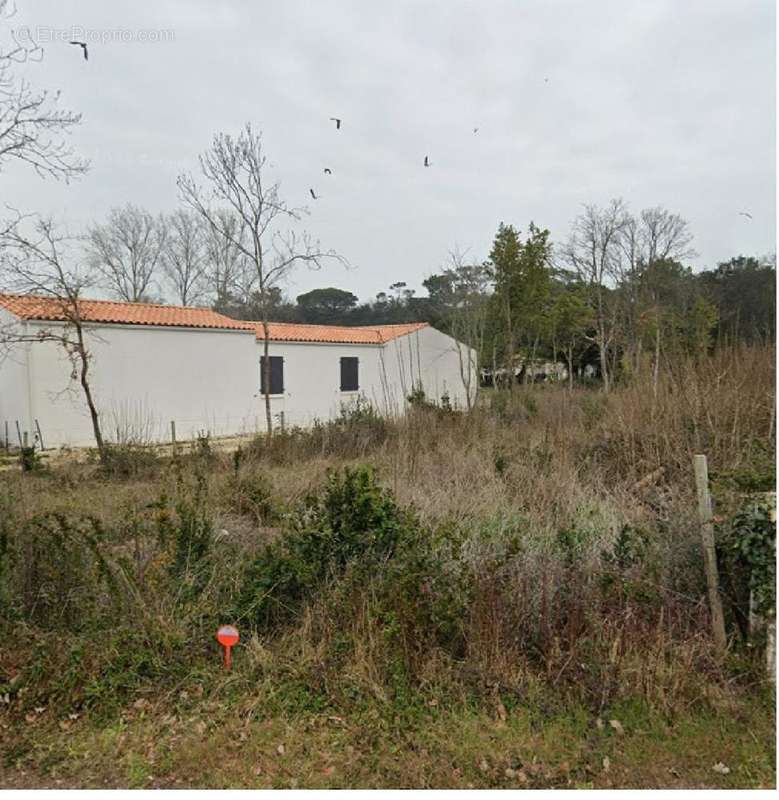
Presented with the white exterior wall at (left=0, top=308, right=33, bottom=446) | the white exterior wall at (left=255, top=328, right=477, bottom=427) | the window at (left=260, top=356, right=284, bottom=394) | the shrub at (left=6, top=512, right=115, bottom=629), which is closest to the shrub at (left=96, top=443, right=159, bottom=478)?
the shrub at (left=6, top=512, right=115, bottom=629)

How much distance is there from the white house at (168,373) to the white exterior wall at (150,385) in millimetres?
25

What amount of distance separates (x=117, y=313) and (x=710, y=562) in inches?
546

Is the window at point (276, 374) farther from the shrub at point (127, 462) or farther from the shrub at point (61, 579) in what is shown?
the shrub at point (61, 579)

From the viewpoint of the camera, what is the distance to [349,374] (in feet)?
61.6

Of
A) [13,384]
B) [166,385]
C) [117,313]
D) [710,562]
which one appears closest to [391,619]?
[710,562]

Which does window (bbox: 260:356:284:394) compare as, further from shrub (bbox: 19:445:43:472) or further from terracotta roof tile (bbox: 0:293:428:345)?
shrub (bbox: 19:445:43:472)

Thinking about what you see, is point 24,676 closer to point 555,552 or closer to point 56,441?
point 555,552

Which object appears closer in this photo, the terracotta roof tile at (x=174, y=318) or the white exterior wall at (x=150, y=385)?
the terracotta roof tile at (x=174, y=318)

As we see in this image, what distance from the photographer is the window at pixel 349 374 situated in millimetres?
18531

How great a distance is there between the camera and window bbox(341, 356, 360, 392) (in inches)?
730

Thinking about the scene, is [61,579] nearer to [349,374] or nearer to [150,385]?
[150,385]

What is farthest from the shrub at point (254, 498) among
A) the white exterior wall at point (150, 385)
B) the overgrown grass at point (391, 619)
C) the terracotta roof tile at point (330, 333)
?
the terracotta roof tile at point (330, 333)

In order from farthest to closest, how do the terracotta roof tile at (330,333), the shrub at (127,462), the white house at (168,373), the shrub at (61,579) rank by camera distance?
the terracotta roof tile at (330,333) → the white house at (168,373) → the shrub at (127,462) → the shrub at (61,579)

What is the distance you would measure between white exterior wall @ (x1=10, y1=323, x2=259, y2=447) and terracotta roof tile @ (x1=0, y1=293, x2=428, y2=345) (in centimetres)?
23
